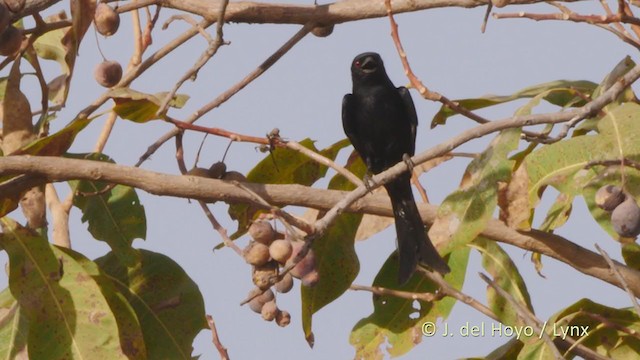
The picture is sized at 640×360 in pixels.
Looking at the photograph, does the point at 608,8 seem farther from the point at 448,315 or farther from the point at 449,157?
the point at 448,315

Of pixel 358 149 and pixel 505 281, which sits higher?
pixel 358 149

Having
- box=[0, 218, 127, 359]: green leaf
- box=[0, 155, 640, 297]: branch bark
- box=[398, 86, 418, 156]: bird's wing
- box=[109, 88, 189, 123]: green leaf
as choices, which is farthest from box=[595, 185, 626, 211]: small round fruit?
box=[398, 86, 418, 156]: bird's wing

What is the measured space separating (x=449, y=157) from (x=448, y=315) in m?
0.55

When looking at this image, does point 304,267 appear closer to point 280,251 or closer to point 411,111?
point 280,251

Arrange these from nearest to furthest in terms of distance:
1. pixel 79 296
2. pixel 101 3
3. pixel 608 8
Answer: pixel 608 8 → pixel 79 296 → pixel 101 3

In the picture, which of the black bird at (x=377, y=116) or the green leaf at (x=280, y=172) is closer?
the green leaf at (x=280, y=172)

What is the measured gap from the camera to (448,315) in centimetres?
393

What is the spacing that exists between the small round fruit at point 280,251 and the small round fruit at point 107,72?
107cm

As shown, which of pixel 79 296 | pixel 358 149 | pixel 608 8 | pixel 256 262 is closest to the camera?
pixel 256 262

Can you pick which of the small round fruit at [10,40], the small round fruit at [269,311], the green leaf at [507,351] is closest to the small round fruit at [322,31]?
the small round fruit at [10,40]

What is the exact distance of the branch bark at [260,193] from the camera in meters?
3.11

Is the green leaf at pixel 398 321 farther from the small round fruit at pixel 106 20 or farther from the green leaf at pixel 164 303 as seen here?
the small round fruit at pixel 106 20

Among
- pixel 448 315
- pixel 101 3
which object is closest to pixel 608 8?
pixel 448 315

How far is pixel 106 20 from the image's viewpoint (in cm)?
362
